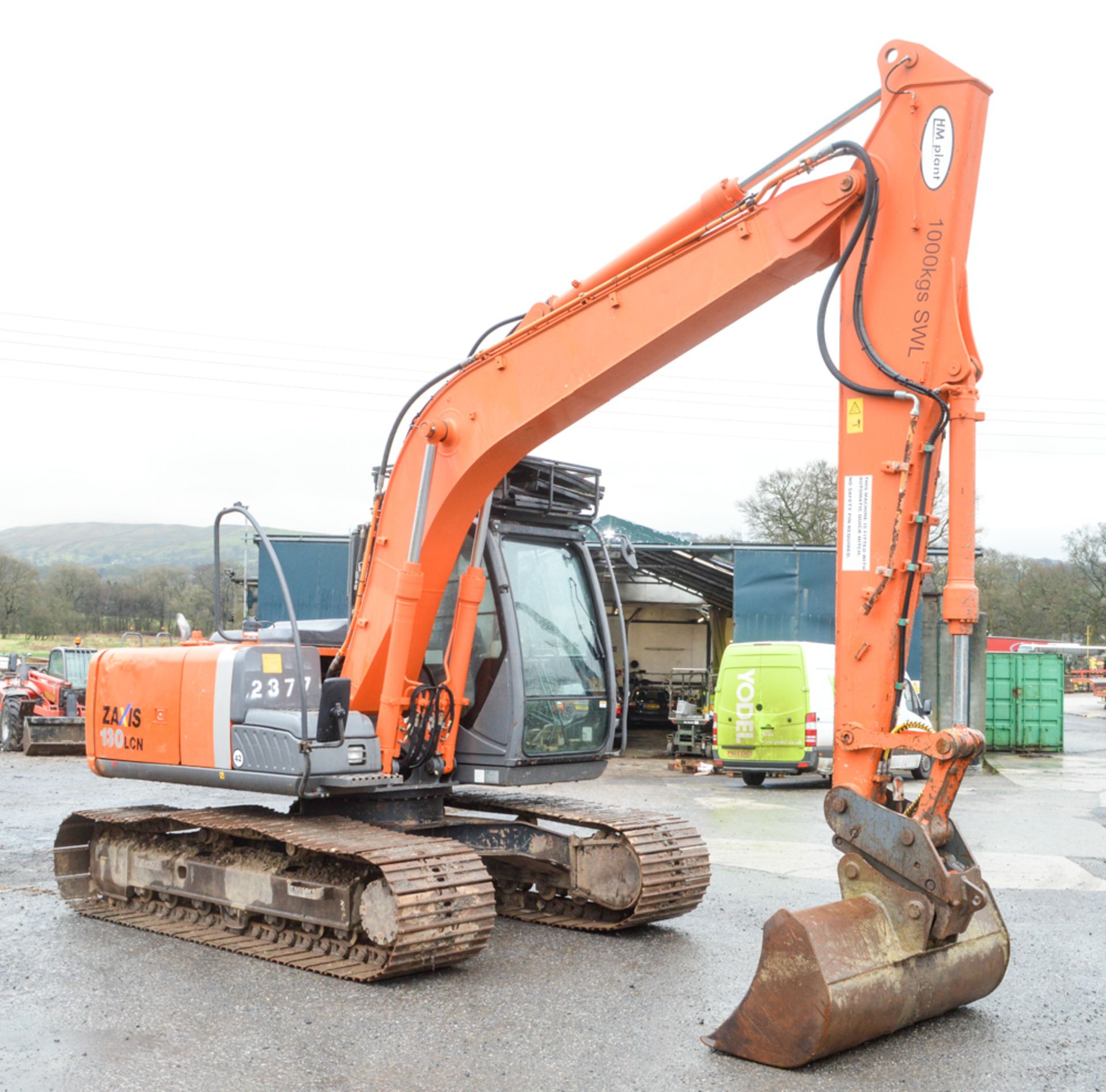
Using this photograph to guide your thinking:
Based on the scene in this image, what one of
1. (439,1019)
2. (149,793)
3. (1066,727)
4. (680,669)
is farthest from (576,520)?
(1066,727)

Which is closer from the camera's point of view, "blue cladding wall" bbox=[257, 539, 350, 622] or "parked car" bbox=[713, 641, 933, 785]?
"parked car" bbox=[713, 641, 933, 785]

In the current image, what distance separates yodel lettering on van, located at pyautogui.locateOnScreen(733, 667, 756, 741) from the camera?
17312mm

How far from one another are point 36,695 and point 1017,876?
18.4m

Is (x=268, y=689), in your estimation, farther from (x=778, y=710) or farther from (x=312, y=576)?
(x=312, y=576)

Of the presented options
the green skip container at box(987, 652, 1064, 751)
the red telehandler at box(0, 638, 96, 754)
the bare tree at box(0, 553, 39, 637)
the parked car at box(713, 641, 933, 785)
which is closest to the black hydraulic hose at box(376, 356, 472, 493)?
the parked car at box(713, 641, 933, 785)

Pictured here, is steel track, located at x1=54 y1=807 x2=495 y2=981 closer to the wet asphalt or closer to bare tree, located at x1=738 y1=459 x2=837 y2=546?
the wet asphalt

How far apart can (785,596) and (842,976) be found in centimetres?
1785

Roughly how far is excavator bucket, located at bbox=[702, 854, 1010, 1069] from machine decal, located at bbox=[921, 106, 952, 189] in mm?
3020

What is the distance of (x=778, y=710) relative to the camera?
1712 centimetres

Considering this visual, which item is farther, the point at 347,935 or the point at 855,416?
the point at 347,935

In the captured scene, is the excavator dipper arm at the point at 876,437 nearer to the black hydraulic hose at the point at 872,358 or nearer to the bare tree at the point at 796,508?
the black hydraulic hose at the point at 872,358

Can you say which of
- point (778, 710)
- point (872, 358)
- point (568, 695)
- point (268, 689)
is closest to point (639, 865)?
point (568, 695)

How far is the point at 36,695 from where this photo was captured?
2291cm

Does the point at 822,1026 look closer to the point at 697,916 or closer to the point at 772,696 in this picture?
the point at 697,916
